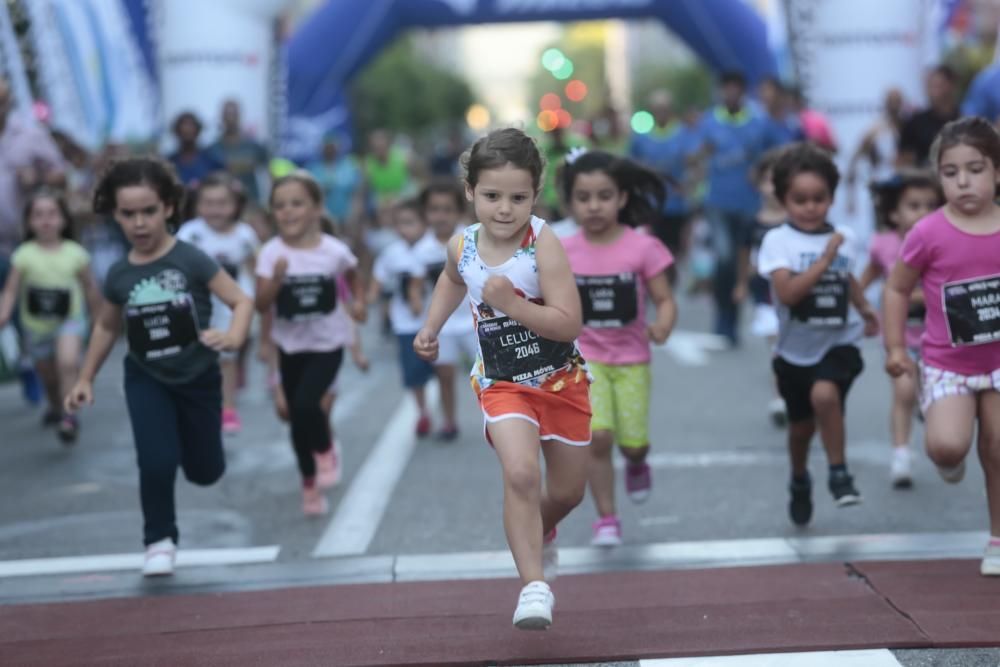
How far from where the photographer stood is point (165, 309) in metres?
6.33

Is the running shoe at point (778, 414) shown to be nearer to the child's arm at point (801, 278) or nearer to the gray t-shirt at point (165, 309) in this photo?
the child's arm at point (801, 278)

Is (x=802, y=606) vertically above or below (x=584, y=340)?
below

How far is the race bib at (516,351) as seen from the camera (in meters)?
4.96

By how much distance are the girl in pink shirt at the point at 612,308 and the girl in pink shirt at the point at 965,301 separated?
4.08ft

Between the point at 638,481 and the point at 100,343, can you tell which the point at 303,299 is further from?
the point at 638,481

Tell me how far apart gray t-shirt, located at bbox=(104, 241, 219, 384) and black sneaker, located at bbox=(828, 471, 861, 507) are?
2718 mm

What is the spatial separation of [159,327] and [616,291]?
193cm

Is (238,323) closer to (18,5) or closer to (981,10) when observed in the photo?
(18,5)

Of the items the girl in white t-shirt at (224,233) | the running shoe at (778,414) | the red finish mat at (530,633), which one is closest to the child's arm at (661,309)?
the red finish mat at (530,633)

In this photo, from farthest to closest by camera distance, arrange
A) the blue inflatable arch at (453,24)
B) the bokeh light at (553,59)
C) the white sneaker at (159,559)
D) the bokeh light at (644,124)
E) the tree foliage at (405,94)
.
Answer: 1. the tree foliage at (405,94)
2. the bokeh light at (553,59)
3. the blue inflatable arch at (453,24)
4. the bokeh light at (644,124)
5. the white sneaker at (159,559)

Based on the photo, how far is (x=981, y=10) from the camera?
14.9m

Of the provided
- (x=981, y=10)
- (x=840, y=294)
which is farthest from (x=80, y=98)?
(x=840, y=294)

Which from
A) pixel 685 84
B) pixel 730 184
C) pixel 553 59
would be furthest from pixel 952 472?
pixel 685 84

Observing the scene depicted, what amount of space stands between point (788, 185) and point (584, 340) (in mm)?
1112
